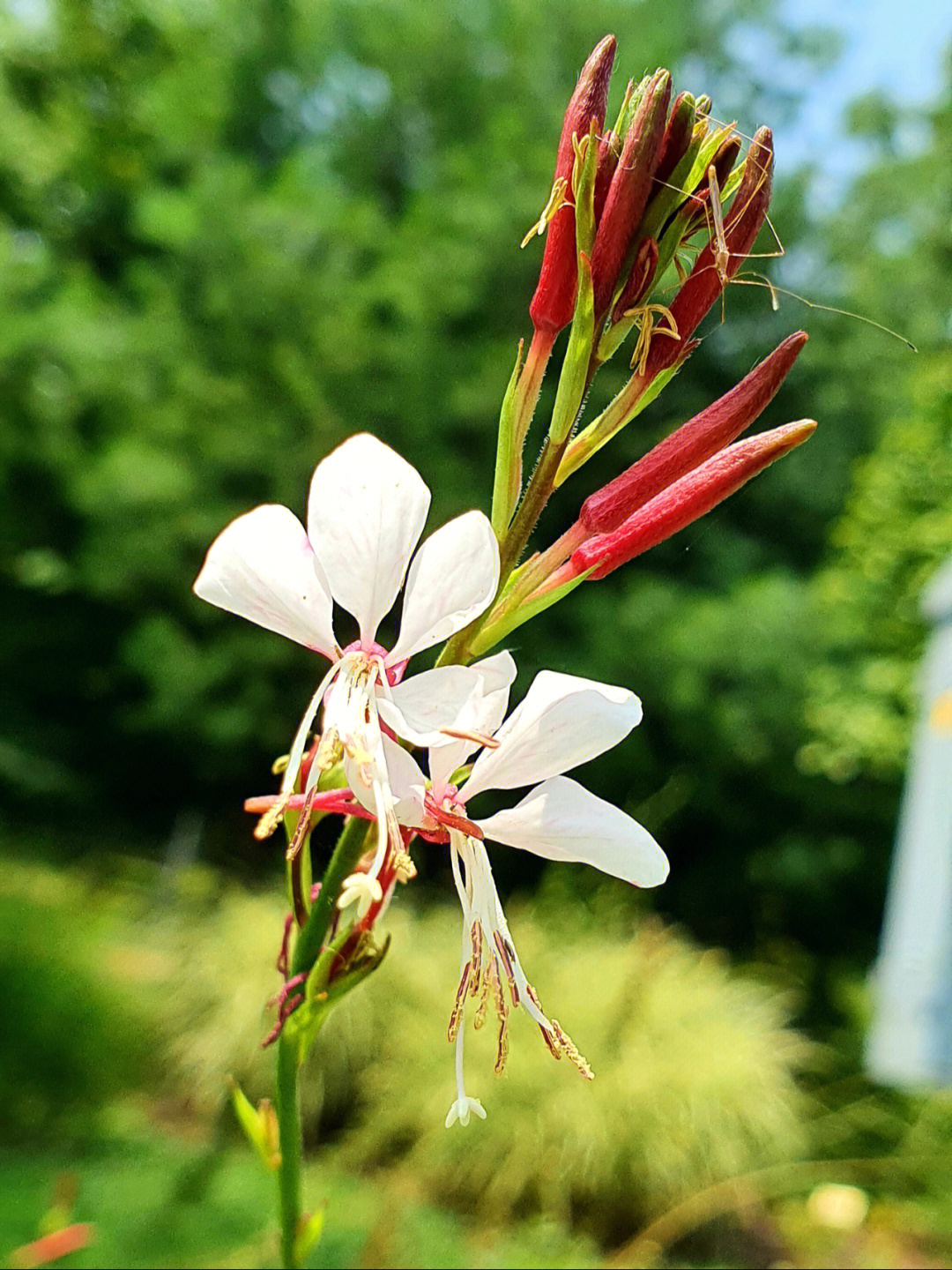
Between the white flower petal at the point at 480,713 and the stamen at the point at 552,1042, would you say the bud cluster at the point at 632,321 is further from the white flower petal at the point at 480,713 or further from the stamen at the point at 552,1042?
the stamen at the point at 552,1042

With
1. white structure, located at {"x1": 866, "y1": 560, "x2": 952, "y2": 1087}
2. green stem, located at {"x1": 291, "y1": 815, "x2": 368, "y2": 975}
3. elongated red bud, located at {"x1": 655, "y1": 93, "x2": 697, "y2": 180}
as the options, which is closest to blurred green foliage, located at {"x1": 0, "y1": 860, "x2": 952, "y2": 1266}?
white structure, located at {"x1": 866, "y1": 560, "x2": 952, "y2": 1087}

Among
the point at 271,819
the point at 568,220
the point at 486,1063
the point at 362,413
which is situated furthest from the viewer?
the point at 362,413

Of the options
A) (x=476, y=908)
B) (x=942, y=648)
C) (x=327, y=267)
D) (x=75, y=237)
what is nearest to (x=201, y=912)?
(x=942, y=648)

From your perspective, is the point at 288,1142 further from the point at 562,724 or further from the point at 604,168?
the point at 604,168

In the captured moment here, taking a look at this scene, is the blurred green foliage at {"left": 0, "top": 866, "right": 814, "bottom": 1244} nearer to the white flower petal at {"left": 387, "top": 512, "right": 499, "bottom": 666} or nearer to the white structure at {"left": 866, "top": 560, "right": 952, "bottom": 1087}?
the white structure at {"left": 866, "top": 560, "right": 952, "bottom": 1087}

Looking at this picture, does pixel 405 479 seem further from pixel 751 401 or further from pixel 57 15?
pixel 57 15

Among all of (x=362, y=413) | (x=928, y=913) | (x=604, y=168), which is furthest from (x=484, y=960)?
(x=362, y=413)
